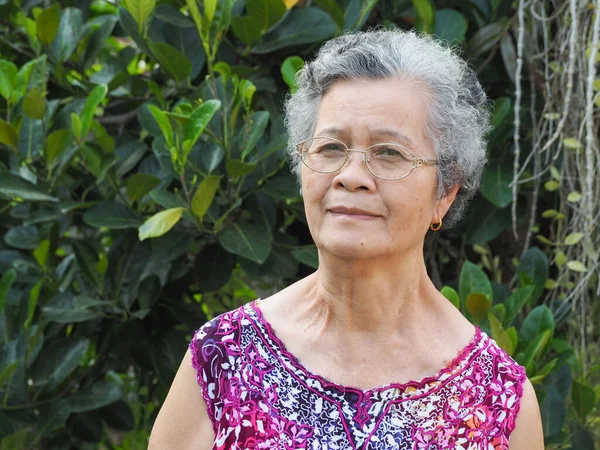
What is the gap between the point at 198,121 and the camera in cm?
247

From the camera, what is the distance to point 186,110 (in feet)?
8.75

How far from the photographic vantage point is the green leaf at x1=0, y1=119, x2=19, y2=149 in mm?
2650

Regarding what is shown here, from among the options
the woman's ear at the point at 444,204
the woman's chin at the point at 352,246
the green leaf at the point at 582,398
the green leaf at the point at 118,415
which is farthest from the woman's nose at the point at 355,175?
the green leaf at the point at 118,415

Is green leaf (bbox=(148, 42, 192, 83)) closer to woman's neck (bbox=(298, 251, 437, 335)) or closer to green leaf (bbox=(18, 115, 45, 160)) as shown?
green leaf (bbox=(18, 115, 45, 160))

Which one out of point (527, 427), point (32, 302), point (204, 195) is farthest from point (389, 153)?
point (32, 302)

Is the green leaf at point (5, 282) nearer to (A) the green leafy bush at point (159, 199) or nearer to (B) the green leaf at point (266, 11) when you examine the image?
(A) the green leafy bush at point (159, 199)

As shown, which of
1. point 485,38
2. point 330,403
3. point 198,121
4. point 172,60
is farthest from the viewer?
point 485,38

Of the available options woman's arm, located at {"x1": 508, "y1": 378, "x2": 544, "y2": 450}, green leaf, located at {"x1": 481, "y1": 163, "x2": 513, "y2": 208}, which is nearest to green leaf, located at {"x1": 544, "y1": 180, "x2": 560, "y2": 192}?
green leaf, located at {"x1": 481, "y1": 163, "x2": 513, "y2": 208}

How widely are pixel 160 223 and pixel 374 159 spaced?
85 cm

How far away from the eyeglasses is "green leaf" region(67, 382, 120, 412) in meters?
1.40

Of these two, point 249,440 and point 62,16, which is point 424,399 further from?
point 62,16

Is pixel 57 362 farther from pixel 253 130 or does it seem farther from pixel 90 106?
pixel 253 130

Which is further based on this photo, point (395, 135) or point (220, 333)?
point (220, 333)

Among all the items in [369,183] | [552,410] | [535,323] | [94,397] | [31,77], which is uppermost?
[369,183]
